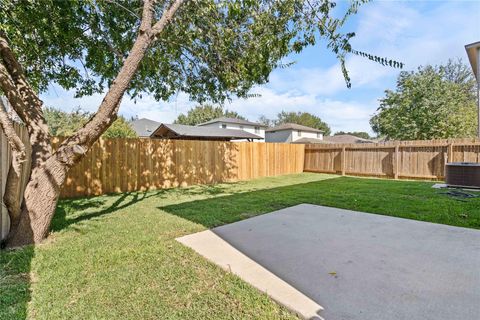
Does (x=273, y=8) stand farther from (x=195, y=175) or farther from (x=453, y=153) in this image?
(x=453, y=153)

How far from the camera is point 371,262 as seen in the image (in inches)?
99.0

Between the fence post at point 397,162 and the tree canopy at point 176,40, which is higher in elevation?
the tree canopy at point 176,40

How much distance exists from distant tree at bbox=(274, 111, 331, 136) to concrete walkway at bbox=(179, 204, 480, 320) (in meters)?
51.8

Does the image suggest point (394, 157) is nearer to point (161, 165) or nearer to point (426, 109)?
point (161, 165)

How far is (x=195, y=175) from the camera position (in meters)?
9.12

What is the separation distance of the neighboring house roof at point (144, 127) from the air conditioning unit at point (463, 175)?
84.0 feet

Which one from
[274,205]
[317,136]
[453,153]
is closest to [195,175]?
[274,205]

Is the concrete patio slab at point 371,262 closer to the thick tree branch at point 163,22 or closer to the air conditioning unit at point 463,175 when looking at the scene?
the thick tree branch at point 163,22

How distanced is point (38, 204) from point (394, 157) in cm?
1164

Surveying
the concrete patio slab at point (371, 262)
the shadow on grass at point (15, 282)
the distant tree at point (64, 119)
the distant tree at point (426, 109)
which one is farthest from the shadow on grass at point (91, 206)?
the distant tree at point (426, 109)

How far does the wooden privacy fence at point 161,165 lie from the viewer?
6.91 m

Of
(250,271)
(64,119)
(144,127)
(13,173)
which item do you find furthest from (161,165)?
(64,119)

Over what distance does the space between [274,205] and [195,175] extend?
444 centimetres

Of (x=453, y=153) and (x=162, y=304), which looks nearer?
(x=162, y=304)
